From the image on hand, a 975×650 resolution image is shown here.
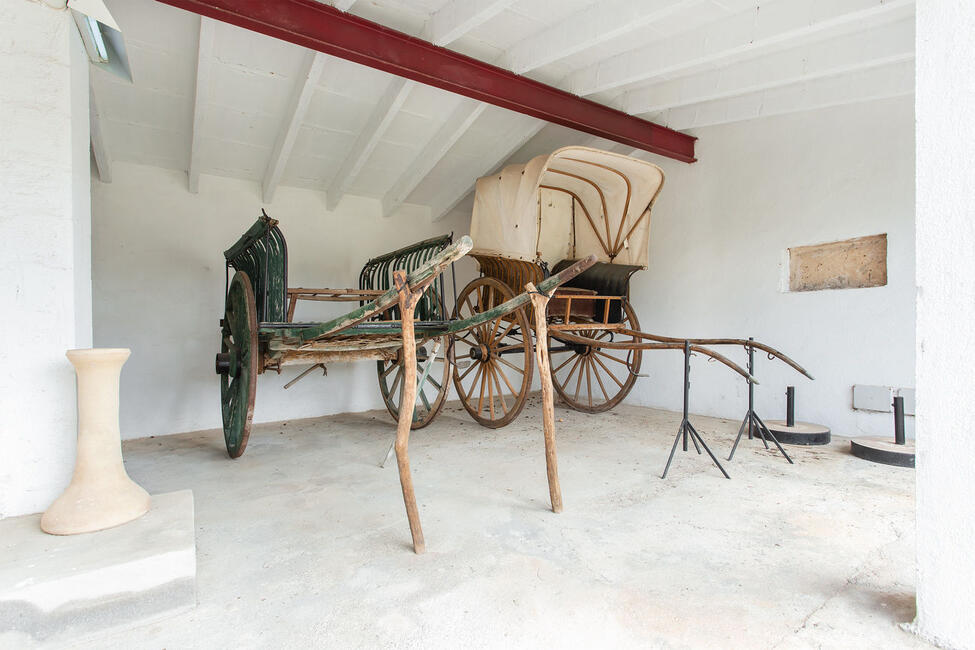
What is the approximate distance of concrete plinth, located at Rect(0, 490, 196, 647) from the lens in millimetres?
1256

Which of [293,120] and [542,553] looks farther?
[293,120]

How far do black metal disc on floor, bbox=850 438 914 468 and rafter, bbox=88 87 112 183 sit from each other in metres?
5.16

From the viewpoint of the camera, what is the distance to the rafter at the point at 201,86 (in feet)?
9.10

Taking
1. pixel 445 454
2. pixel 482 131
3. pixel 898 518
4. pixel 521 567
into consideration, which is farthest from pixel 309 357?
pixel 898 518

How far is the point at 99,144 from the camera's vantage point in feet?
10.9

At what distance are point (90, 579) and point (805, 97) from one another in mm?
4746

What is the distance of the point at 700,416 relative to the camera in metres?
4.56

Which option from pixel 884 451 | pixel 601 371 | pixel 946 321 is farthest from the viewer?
pixel 601 371

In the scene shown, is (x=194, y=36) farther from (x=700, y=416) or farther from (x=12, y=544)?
(x=700, y=416)

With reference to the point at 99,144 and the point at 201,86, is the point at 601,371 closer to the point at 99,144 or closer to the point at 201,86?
the point at 201,86

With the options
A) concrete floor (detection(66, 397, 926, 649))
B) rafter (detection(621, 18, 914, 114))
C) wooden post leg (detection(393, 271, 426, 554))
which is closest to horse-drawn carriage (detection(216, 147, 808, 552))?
wooden post leg (detection(393, 271, 426, 554))

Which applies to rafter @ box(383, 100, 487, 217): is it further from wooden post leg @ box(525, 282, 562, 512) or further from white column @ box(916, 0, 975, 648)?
white column @ box(916, 0, 975, 648)

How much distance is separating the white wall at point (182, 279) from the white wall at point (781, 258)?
3165mm

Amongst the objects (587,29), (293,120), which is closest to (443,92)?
(293,120)
